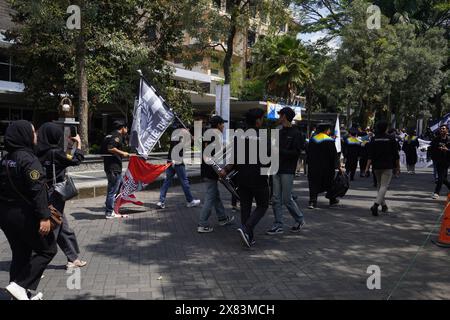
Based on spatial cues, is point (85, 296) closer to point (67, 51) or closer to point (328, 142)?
point (328, 142)

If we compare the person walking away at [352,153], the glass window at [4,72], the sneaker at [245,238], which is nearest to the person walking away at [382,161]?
the sneaker at [245,238]

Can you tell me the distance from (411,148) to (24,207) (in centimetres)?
1453

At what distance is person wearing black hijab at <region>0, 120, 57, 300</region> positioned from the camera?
391 cm

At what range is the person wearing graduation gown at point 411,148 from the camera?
1573 cm

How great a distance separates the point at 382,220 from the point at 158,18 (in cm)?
1688

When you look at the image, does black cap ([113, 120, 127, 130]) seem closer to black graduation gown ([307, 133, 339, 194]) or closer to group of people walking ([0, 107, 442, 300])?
group of people walking ([0, 107, 442, 300])

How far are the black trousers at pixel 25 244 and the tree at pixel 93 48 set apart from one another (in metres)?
13.4

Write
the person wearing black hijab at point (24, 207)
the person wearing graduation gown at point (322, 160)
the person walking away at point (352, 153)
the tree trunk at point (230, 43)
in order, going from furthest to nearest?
1. the tree trunk at point (230, 43)
2. the person walking away at point (352, 153)
3. the person wearing graduation gown at point (322, 160)
4. the person wearing black hijab at point (24, 207)

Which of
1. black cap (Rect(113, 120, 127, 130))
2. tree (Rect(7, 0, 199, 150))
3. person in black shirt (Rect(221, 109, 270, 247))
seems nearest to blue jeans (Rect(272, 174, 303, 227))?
person in black shirt (Rect(221, 109, 270, 247))

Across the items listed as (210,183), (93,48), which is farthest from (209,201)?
(93,48)

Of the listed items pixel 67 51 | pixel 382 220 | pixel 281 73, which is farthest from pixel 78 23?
pixel 281 73

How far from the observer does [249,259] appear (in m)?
5.77

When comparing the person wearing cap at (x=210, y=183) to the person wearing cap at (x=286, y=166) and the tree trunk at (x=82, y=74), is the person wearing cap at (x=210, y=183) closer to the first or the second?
the person wearing cap at (x=286, y=166)

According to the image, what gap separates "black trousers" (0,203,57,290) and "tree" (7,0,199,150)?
1338 cm
